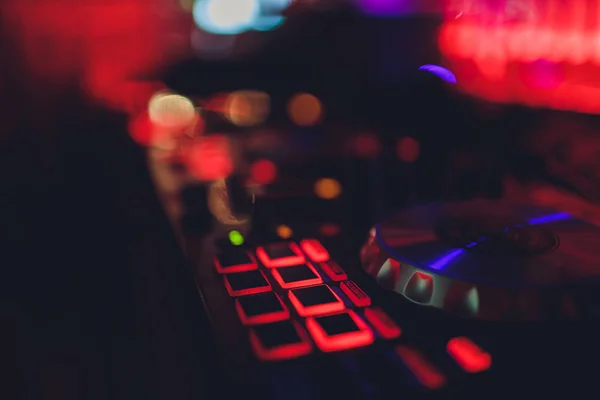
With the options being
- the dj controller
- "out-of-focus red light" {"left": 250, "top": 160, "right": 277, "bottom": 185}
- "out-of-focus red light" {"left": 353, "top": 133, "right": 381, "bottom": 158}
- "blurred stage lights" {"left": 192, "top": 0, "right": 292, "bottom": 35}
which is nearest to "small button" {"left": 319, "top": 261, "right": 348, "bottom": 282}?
the dj controller

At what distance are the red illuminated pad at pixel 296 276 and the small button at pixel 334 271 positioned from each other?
0.01 metres

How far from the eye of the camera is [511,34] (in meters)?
0.88

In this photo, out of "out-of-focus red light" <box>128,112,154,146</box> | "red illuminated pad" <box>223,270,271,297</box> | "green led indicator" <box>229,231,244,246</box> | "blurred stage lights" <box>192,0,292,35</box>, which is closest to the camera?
"red illuminated pad" <box>223,270,271,297</box>

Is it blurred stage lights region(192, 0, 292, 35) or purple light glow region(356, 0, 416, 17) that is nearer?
purple light glow region(356, 0, 416, 17)

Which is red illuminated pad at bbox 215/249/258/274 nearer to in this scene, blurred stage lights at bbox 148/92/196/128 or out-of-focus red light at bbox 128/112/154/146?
out-of-focus red light at bbox 128/112/154/146

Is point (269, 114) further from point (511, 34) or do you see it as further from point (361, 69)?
point (511, 34)

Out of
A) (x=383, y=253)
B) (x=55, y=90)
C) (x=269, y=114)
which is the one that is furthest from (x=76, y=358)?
(x=55, y=90)

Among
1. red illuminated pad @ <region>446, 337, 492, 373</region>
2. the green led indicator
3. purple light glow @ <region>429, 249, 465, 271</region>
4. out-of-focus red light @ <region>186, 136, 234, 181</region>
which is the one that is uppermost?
out-of-focus red light @ <region>186, 136, 234, 181</region>

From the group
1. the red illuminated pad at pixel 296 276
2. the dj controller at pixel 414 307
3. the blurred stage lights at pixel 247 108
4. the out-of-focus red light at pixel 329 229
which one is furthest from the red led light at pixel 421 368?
the blurred stage lights at pixel 247 108

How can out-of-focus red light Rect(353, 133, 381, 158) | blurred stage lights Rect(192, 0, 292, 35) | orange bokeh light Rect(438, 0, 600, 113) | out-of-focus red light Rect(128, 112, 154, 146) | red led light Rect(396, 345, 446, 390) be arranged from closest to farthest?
red led light Rect(396, 345, 446, 390) → orange bokeh light Rect(438, 0, 600, 113) → out-of-focus red light Rect(353, 133, 381, 158) → out-of-focus red light Rect(128, 112, 154, 146) → blurred stage lights Rect(192, 0, 292, 35)

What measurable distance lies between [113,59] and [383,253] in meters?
2.11

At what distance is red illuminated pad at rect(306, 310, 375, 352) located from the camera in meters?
0.36

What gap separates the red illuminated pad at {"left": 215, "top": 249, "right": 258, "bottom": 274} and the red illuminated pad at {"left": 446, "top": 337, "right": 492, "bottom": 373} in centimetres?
18

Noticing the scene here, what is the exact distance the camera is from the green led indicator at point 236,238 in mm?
549
